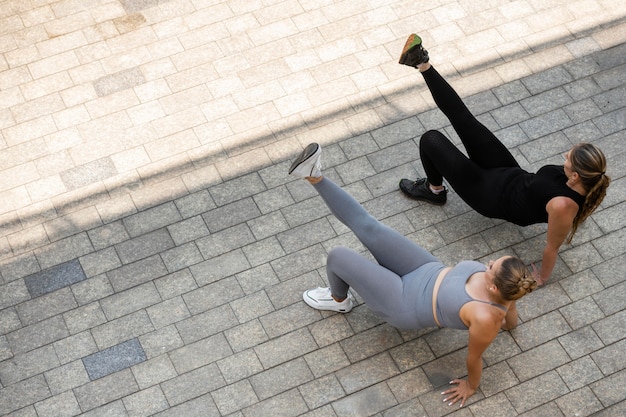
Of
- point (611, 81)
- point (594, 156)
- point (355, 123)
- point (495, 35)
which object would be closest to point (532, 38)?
point (495, 35)

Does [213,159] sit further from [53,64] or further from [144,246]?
[53,64]

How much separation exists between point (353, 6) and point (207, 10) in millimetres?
1296

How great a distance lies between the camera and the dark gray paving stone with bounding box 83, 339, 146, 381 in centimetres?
569

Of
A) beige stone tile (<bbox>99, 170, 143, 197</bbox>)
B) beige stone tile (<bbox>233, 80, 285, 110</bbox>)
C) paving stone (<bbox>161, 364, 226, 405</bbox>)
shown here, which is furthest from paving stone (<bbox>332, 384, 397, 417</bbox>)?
beige stone tile (<bbox>233, 80, 285, 110</bbox>)

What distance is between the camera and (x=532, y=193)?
18.9 feet

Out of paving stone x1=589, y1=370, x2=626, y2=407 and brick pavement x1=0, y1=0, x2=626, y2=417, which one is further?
brick pavement x1=0, y1=0, x2=626, y2=417

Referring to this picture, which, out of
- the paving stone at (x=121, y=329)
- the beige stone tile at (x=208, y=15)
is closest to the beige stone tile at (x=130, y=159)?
the paving stone at (x=121, y=329)

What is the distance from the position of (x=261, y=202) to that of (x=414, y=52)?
1589 mm

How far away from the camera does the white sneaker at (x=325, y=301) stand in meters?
5.87

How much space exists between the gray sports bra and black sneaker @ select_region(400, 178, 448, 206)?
1.24 meters

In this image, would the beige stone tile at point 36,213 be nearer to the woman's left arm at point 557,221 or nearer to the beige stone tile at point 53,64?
the beige stone tile at point 53,64

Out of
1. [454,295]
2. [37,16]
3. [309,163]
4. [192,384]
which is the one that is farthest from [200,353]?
[37,16]

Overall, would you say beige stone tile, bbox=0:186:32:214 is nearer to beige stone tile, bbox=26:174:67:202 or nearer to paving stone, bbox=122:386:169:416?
beige stone tile, bbox=26:174:67:202

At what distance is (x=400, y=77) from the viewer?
735 centimetres
